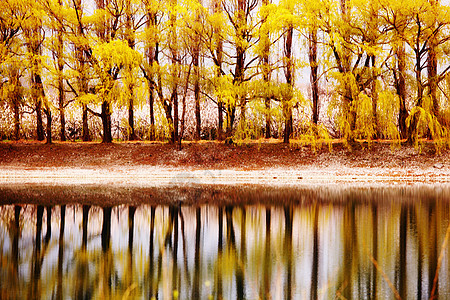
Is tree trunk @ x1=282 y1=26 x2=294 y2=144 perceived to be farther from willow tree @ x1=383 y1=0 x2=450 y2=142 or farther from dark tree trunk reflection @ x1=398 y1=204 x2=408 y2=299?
dark tree trunk reflection @ x1=398 y1=204 x2=408 y2=299

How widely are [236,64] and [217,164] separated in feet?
21.5

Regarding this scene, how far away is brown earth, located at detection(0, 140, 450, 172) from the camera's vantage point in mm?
26781

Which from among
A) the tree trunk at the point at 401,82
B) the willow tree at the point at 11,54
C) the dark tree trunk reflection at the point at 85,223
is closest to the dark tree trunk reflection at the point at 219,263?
the dark tree trunk reflection at the point at 85,223

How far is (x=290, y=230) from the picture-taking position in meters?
11.5

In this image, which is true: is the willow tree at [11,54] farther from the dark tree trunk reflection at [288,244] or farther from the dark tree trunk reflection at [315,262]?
the dark tree trunk reflection at [315,262]

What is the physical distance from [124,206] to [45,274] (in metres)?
7.21

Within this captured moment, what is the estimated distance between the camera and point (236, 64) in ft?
100

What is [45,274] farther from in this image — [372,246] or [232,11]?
[232,11]

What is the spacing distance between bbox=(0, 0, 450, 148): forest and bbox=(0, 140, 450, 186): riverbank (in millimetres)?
1016

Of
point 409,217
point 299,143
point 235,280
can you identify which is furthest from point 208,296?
point 299,143

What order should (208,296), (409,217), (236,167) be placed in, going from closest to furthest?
1. (208,296)
2. (409,217)
3. (236,167)

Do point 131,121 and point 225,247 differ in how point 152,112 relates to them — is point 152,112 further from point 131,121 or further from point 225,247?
point 225,247

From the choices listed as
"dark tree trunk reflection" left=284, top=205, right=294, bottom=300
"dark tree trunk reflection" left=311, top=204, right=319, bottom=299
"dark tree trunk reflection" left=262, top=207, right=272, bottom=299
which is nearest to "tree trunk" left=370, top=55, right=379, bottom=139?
"dark tree trunk reflection" left=284, top=205, right=294, bottom=300

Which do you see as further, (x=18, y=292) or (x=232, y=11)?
(x=232, y=11)
